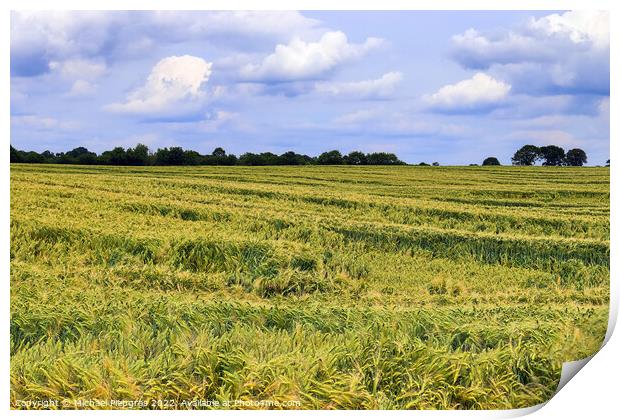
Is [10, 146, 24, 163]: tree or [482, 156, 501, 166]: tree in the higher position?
[482, 156, 501, 166]: tree

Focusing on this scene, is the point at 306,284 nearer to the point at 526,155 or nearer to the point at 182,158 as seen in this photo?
the point at 182,158

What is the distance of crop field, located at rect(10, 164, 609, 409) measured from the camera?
4.09 metres

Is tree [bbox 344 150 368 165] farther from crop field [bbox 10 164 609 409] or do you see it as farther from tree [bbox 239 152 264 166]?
tree [bbox 239 152 264 166]

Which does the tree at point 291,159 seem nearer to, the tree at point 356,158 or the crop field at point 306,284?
the crop field at point 306,284

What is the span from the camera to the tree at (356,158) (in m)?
4.41

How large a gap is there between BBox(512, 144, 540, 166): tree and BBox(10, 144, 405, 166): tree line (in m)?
0.80

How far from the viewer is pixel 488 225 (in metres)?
4.84

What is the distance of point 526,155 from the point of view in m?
4.54

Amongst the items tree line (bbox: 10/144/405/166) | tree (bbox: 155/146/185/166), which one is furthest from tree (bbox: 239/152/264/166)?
tree (bbox: 155/146/185/166)

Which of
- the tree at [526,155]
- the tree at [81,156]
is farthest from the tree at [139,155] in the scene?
the tree at [526,155]

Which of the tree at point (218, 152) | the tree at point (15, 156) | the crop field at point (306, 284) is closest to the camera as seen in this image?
the crop field at point (306, 284)

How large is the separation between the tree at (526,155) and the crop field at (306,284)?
111 millimetres

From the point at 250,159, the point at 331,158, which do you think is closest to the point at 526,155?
the point at 331,158
